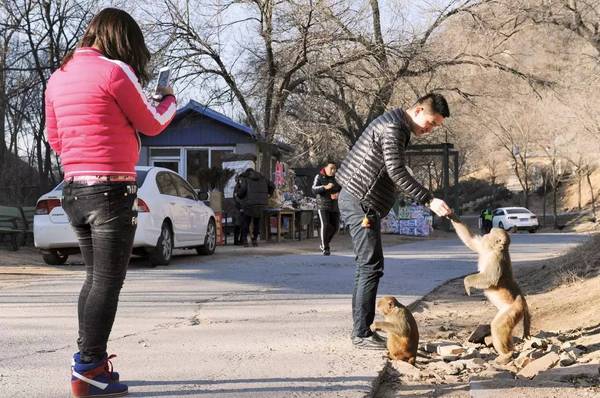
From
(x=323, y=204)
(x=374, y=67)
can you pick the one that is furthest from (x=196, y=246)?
(x=374, y=67)

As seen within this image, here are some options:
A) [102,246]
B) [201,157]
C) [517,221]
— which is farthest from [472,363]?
[517,221]

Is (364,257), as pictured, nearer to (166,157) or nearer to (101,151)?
(101,151)

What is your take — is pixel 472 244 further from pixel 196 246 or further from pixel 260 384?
pixel 196 246

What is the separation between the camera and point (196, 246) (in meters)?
13.9

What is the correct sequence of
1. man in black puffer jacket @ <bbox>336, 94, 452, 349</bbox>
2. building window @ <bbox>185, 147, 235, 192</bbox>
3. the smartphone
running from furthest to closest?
building window @ <bbox>185, 147, 235, 192</bbox>, man in black puffer jacket @ <bbox>336, 94, 452, 349</bbox>, the smartphone

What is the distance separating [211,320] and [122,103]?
11.1 feet

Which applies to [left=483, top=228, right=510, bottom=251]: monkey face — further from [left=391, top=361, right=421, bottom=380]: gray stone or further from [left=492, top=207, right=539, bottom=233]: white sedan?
[left=492, top=207, right=539, bottom=233]: white sedan

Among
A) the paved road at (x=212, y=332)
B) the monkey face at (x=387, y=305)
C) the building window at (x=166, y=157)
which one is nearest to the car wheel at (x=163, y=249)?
the paved road at (x=212, y=332)

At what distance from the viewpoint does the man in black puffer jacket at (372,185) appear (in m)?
4.94

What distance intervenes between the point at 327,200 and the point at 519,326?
359 inches

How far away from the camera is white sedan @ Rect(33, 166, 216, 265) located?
11219mm

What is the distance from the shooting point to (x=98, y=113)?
11.7 feet

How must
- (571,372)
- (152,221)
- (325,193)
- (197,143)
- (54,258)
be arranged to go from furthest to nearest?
1. (197,143)
2. (325,193)
3. (54,258)
4. (152,221)
5. (571,372)

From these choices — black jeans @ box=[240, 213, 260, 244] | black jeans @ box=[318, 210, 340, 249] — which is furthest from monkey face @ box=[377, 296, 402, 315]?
black jeans @ box=[240, 213, 260, 244]
